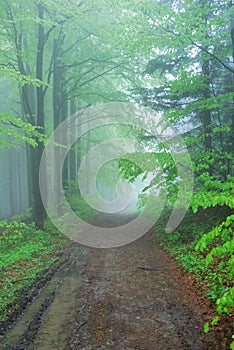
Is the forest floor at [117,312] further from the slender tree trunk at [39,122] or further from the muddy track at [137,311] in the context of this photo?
the slender tree trunk at [39,122]

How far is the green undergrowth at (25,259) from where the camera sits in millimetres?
6461

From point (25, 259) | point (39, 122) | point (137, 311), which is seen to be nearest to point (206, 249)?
point (137, 311)

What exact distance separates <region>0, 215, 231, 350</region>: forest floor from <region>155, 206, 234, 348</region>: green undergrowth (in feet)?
0.90

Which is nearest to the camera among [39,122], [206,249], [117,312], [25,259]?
[117,312]

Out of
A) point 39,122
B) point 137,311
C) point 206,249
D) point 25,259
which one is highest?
point 39,122

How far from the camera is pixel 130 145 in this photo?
22.4 meters

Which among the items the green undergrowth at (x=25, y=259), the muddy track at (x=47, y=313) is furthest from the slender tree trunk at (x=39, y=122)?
the muddy track at (x=47, y=313)

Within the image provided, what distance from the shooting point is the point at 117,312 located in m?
5.48

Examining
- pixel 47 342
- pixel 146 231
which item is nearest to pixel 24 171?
pixel 146 231

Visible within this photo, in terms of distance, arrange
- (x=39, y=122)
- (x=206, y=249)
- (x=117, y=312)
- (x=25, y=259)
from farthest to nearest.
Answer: (x=39, y=122), (x=25, y=259), (x=206, y=249), (x=117, y=312)

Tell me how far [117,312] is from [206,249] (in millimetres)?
3669

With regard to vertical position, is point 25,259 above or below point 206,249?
below

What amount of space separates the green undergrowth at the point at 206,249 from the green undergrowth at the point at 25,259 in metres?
3.92

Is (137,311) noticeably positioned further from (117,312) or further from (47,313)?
(47,313)
